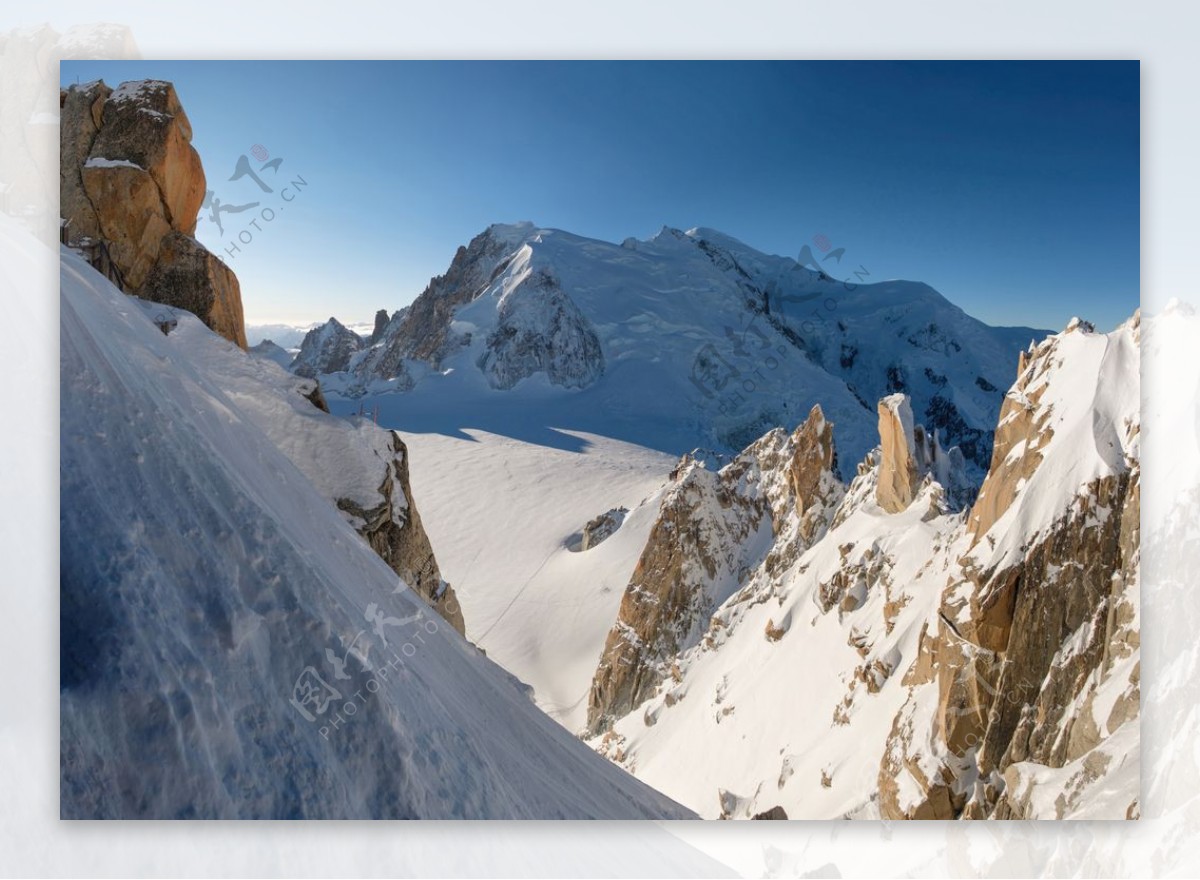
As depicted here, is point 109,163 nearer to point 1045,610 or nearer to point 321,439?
point 321,439

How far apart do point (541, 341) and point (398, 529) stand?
4222mm

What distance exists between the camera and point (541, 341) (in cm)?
975

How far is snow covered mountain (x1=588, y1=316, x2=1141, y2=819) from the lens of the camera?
13.3 feet

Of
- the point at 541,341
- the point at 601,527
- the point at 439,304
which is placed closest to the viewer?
the point at 439,304

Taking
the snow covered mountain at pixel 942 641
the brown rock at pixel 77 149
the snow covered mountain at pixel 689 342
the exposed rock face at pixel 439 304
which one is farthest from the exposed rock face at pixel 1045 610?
the brown rock at pixel 77 149

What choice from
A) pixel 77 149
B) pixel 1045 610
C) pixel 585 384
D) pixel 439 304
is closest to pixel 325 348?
pixel 439 304

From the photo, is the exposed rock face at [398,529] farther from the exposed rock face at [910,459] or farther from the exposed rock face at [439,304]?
the exposed rock face at [910,459]

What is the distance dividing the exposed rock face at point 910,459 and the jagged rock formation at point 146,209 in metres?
5.94

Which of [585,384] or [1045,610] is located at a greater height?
[585,384]

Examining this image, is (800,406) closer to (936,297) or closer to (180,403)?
(936,297)

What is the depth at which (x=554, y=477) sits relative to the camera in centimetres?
1368

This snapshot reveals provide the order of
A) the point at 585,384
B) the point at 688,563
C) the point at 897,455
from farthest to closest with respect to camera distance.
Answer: the point at 688,563 → the point at 585,384 → the point at 897,455

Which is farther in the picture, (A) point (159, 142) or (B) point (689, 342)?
(B) point (689, 342)

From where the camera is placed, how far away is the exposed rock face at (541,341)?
8539 millimetres
